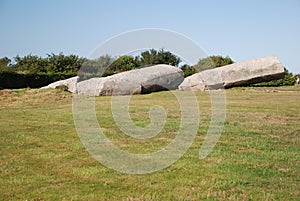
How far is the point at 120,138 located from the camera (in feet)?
27.4

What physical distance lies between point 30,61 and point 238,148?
4841 cm

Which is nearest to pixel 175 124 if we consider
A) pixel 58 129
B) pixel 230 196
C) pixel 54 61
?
pixel 58 129

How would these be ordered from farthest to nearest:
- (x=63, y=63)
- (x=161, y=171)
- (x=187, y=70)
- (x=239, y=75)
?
1. (x=63, y=63)
2. (x=187, y=70)
3. (x=239, y=75)
4. (x=161, y=171)

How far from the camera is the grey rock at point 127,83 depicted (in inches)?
917

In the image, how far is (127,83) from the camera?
23.7m

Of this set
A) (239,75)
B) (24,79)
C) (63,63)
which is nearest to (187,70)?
(239,75)

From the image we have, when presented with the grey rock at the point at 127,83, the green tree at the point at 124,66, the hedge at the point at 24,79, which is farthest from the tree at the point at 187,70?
the hedge at the point at 24,79

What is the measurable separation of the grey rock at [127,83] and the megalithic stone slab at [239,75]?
2449 millimetres

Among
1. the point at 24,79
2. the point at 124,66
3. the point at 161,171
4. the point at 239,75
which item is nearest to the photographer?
the point at 161,171

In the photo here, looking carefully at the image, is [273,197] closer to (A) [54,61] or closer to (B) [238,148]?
(B) [238,148]

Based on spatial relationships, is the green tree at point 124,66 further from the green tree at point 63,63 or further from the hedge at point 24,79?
the green tree at point 63,63

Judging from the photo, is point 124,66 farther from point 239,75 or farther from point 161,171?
point 161,171

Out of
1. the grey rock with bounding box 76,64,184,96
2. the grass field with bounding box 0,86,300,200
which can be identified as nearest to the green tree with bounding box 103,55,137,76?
the grey rock with bounding box 76,64,184,96

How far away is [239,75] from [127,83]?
7944mm
